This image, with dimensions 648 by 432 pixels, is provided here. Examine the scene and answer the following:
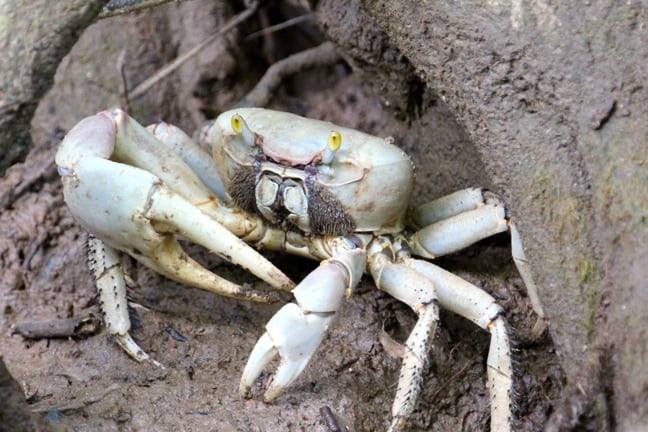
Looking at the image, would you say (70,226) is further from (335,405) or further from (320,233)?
(335,405)

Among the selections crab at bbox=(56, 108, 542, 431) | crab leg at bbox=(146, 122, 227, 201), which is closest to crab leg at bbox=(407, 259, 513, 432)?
crab at bbox=(56, 108, 542, 431)

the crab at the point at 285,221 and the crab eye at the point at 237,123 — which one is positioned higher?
the crab eye at the point at 237,123

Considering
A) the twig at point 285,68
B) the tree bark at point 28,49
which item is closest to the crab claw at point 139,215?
the tree bark at point 28,49

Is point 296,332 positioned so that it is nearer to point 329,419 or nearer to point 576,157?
point 329,419

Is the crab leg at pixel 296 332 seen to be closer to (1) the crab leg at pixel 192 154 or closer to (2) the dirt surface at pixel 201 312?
(2) the dirt surface at pixel 201 312

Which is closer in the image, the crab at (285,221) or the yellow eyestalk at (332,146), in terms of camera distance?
A: the crab at (285,221)

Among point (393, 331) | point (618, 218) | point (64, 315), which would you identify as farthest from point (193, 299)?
point (618, 218)
